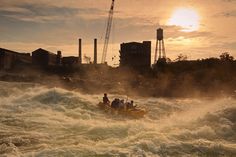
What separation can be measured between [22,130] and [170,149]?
289 inches

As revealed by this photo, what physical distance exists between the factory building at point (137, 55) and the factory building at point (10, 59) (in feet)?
59.2

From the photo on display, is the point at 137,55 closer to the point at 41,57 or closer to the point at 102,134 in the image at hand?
the point at 41,57

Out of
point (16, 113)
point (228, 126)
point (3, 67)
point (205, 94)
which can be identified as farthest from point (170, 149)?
point (3, 67)

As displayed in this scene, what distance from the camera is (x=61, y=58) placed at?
73312 millimetres

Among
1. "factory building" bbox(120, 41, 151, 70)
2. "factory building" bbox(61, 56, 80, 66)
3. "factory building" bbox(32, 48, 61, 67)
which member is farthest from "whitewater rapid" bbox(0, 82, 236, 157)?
"factory building" bbox(61, 56, 80, 66)

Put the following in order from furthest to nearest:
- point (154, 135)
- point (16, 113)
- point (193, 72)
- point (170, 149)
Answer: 1. point (193, 72)
2. point (16, 113)
3. point (154, 135)
4. point (170, 149)

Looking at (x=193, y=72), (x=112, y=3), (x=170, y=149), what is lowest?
(x=170, y=149)

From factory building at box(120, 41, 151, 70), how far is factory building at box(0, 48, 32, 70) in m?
18.0

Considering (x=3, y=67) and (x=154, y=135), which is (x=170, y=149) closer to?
(x=154, y=135)

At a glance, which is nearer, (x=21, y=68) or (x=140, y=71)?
(x=21, y=68)

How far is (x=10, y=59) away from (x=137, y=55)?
2271 cm

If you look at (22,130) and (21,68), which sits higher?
(21,68)

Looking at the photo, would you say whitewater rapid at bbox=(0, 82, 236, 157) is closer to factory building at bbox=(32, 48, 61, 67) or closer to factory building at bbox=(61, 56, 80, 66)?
factory building at bbox=(32, 48, 61, 67)

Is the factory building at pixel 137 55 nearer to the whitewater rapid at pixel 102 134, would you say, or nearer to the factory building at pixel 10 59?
the factory building at pixel 10 59
